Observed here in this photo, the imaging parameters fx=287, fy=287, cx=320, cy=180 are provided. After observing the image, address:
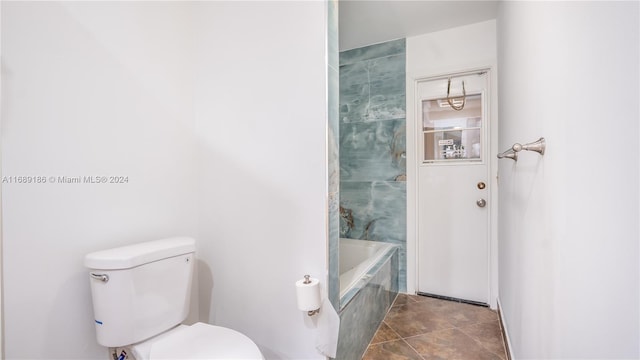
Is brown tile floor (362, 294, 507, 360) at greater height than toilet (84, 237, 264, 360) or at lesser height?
lesser

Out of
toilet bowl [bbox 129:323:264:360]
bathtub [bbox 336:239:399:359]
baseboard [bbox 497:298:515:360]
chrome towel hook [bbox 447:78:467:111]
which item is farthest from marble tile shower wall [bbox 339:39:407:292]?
toilet bowl [bbox 129:323:264:360]

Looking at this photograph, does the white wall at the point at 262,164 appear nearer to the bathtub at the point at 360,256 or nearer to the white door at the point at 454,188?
the bathtub at the point at 360,256

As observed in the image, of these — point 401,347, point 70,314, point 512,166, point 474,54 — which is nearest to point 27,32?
point 70,314

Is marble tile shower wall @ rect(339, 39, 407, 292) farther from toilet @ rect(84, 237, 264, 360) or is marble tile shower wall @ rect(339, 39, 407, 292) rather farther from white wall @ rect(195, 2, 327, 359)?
toilet @ rect(84, 237, 264, 360)

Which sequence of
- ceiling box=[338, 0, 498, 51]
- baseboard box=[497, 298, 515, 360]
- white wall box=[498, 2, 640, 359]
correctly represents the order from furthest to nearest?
ceiling box=[338, 0, 498, 51] → baseboard box=[497, 298, 515, 360] → white wall box=[498, 2, 640, 359]

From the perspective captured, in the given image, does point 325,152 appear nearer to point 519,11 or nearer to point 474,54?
point 519,11

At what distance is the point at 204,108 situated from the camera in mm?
1660

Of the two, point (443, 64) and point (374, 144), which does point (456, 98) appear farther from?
point (374, 144)

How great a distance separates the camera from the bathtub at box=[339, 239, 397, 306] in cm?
192

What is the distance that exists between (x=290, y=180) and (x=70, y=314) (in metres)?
1.08

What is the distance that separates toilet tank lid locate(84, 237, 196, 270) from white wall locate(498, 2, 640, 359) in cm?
142

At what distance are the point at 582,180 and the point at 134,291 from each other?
1503 mm

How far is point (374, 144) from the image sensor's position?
274 centimetres

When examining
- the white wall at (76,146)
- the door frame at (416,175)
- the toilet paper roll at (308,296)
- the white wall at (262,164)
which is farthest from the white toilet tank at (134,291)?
the door frame at (416,175)
